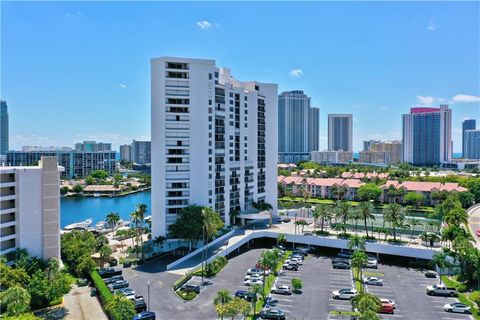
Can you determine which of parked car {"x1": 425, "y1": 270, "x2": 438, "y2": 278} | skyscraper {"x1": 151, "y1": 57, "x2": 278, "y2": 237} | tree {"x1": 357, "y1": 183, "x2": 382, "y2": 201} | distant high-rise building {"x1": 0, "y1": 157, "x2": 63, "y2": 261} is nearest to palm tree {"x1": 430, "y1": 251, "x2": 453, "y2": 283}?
parked car {"x1": 425, "y1": 270, "x2": 438, "y2": 278}

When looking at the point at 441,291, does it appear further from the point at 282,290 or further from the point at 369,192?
the point at 369,192

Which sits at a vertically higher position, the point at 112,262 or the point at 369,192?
the point at 369,192

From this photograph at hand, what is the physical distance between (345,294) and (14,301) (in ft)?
100.0

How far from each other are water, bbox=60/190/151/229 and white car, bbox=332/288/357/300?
66861 mm

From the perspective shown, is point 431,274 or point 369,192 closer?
point 431,274

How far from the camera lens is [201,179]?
187 ft

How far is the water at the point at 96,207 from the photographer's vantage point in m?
101

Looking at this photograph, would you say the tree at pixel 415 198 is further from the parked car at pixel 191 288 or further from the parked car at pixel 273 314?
the parked car at pixel 191 288

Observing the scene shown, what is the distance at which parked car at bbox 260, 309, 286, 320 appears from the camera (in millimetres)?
33594

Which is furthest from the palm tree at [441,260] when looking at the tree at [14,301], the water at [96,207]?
the water at [96,207]

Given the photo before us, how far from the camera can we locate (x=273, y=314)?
33.7 meters

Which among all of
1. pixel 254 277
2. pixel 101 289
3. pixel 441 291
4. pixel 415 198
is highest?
pixel 415 198

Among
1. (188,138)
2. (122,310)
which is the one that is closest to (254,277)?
(122,310)

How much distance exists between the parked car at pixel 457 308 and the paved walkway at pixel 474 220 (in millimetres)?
18995
